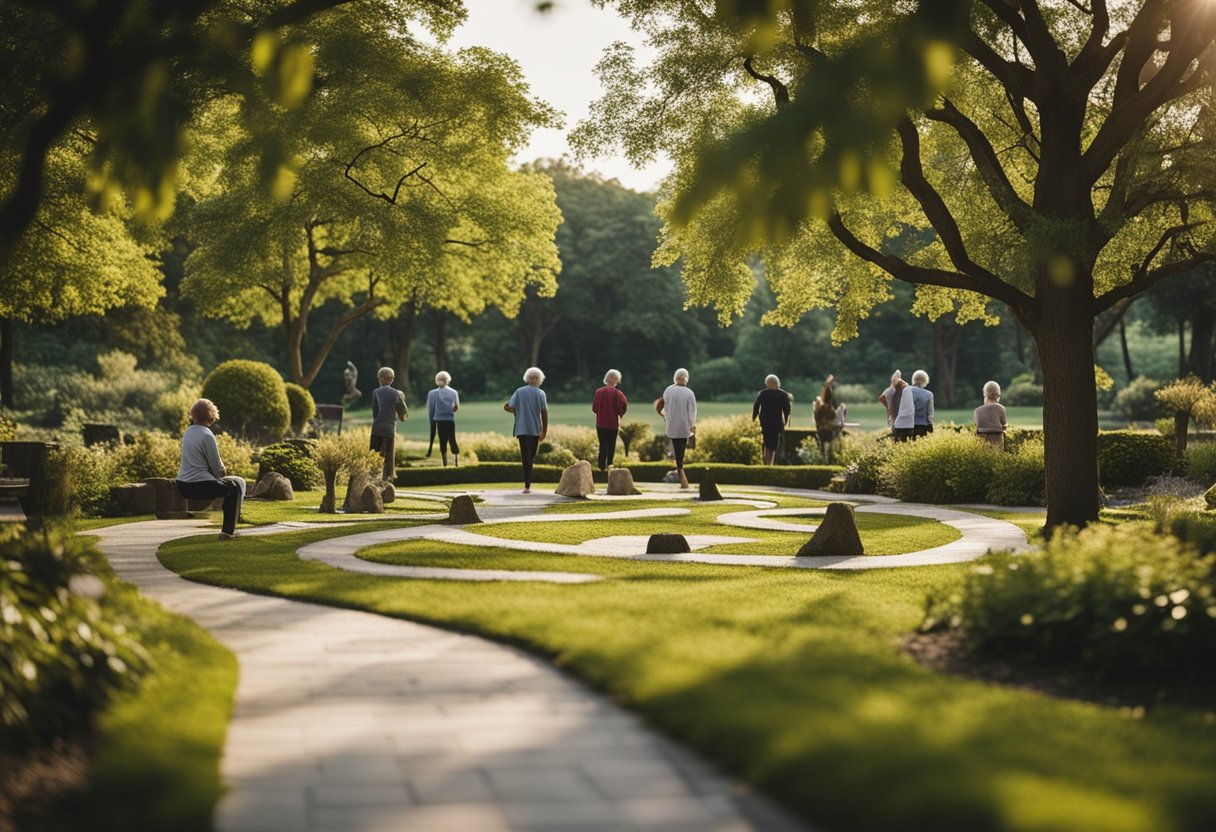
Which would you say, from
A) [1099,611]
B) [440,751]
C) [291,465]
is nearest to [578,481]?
[291,465]

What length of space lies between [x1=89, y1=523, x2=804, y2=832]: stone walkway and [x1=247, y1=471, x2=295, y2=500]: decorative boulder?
13088 millimetres

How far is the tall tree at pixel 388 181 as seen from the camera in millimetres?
27109

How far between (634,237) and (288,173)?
6981cm

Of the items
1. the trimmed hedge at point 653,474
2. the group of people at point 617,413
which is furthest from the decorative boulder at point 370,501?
the trimmed hedge at point 653,474

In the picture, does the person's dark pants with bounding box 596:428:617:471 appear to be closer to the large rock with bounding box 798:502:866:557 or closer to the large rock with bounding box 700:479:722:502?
the large rock with bounding box 700:479:722:502

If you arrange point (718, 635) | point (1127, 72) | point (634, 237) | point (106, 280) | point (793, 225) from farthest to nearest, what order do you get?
point (634, 237) → point (106, 280) → point (1127, 72) → point (718, 635) → point (793, 225)

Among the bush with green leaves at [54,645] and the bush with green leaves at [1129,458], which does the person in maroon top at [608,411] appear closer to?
the bush with green leaves at [1129,458]

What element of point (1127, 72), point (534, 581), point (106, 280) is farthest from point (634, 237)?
point (534, 581)

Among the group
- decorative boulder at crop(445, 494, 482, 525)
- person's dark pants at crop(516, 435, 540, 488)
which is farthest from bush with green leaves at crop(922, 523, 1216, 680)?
person's dark pants at crop(516, 435, 540, 488)

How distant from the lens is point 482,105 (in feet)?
96.4

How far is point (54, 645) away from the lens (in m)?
5.80

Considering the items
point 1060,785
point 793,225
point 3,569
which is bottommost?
point 1060,785

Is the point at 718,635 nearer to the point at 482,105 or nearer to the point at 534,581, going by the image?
the point at 534,581

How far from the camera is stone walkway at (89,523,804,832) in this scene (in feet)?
14.5
